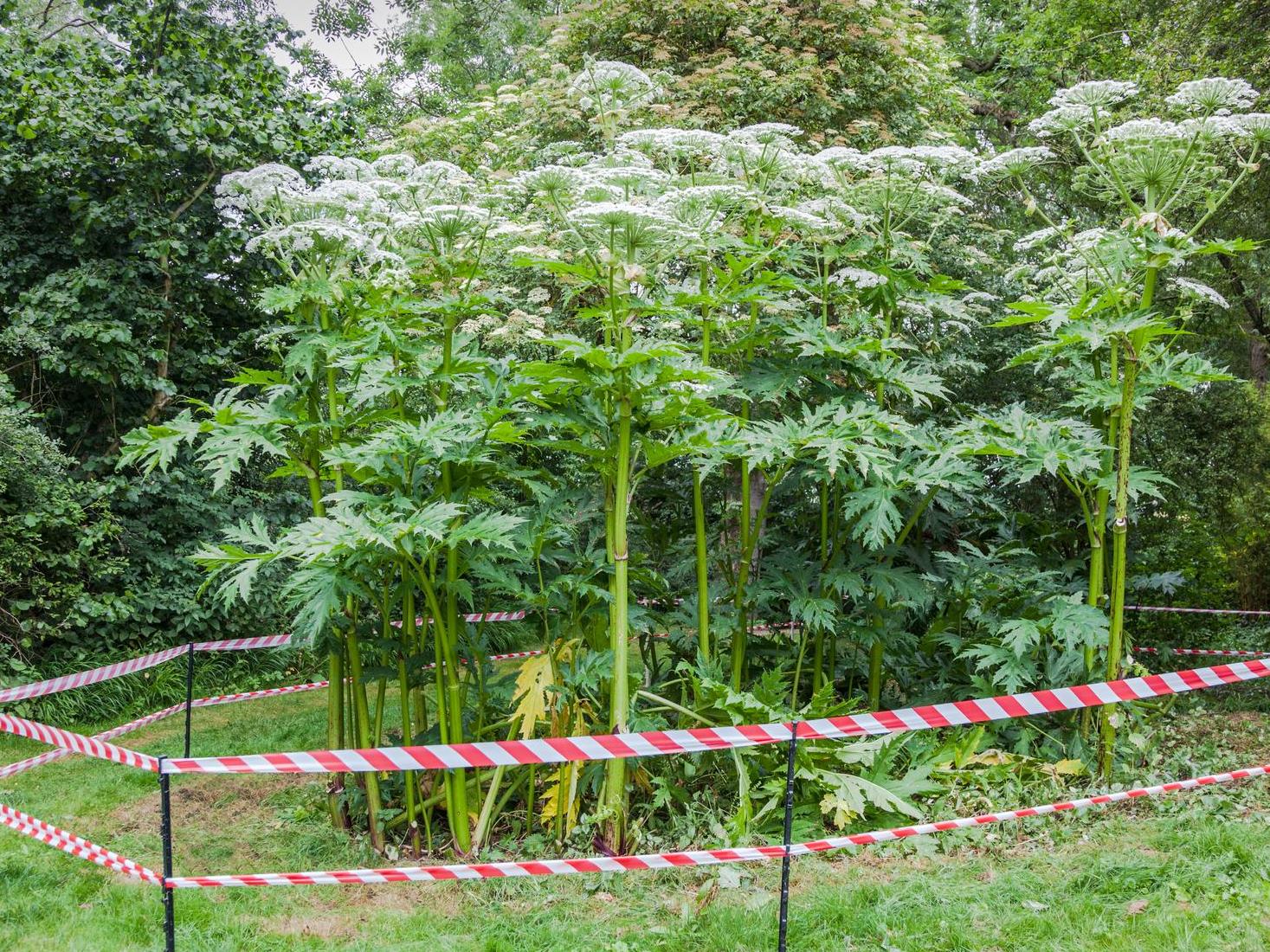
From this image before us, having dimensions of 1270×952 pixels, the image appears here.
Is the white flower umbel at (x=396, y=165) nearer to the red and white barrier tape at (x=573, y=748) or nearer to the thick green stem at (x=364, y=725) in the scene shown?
the thick green stem at (x=364, y=725)

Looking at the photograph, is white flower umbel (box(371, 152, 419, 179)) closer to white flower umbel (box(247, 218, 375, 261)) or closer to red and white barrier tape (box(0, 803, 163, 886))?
white flower umbel (box(247, 218, 375, 261))

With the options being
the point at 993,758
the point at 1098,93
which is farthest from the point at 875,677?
the point at 1098,93

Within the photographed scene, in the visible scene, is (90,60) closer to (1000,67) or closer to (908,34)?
(908,34)

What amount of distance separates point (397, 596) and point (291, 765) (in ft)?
3.90

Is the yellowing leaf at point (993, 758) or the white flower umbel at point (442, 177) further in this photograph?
the yellowing leaf at point (993, 758)

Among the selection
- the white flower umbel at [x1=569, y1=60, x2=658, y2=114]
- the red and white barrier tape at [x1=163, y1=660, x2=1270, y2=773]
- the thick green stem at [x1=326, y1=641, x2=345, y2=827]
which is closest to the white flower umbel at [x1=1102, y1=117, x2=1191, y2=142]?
the white flower umbel at [x1=569, y1=60, x2=658, y2=114]

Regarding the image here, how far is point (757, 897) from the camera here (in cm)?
393

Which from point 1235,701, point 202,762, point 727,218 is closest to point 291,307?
point 202,762

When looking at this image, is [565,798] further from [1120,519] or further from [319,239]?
[1120,519]

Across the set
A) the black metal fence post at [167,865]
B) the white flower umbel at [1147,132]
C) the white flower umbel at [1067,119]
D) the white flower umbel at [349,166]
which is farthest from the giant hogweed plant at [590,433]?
the black metal fence post at [167,865]

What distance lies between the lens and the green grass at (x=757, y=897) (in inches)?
142

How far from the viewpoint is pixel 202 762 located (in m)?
A: 3.46

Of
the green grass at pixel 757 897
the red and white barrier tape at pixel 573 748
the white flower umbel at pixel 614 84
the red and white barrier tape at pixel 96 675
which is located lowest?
the green grass at pixel 757 897

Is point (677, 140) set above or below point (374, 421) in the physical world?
above
